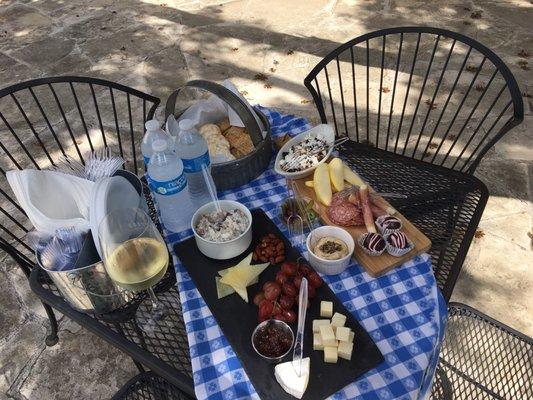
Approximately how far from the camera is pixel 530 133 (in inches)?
158

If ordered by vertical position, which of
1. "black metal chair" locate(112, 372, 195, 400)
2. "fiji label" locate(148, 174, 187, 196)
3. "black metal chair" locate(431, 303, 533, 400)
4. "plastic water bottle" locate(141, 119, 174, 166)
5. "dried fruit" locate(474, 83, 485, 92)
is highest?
"plastic water bottle" locate(141, 119, 174, 166)

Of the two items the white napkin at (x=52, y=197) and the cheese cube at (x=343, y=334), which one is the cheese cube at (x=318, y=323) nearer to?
the cheese cube at (x=343, y=334)

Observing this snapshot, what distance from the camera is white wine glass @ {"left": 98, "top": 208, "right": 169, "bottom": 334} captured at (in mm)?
1448

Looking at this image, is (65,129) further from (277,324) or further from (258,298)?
(277,324)

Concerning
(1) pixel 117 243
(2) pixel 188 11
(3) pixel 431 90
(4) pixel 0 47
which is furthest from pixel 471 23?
(4) pixel 0 47

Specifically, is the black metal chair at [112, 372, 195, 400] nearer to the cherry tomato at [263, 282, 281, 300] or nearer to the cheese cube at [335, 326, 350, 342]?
the cherry tomato at [263, 282, 281, 300]

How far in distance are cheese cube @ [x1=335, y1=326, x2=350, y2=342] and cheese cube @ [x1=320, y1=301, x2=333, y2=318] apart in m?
0.09

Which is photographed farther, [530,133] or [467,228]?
[530,133]

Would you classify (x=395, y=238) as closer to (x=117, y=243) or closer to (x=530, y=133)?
(x=117, y=243)

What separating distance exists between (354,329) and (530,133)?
3.41m

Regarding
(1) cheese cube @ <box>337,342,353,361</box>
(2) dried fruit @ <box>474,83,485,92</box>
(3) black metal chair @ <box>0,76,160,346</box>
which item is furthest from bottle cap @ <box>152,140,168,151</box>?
(2) dried fruit @ <box>474,83,485,92</box>

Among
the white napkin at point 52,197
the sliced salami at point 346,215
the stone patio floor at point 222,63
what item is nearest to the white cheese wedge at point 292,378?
the sliced salami at point 346,215

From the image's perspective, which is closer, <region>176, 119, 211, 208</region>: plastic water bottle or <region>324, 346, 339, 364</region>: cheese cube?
<region>324, 346, 339, 364</region>: cheese cube

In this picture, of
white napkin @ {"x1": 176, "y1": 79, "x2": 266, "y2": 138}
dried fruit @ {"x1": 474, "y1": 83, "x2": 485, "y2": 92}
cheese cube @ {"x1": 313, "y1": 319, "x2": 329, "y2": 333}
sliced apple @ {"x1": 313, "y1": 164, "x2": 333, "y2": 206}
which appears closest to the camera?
cheese cube @ {"x1": 313, "y1": 319, "x2": 329, "y2": 333}
